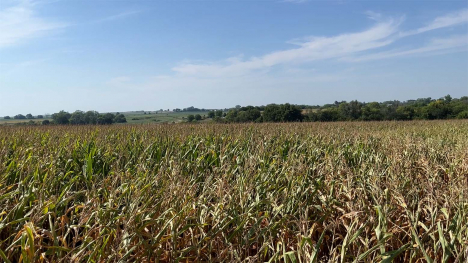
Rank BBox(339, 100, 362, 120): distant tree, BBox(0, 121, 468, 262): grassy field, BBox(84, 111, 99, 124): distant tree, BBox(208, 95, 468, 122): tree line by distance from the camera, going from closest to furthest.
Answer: BBox(0, 121, 468, 262): grassy field → BBox(84, 111, 99, 124): distant tree → BBox(208, 95, 468, 122): tree line → BBox(339, 100, 362, 120): distant tree

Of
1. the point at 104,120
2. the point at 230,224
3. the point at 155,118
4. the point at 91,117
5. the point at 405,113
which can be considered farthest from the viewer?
the point at 405,113

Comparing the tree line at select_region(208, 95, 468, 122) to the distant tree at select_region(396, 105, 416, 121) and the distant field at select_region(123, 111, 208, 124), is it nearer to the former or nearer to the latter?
the distant tree at select_region(396, 105, 416, 121)

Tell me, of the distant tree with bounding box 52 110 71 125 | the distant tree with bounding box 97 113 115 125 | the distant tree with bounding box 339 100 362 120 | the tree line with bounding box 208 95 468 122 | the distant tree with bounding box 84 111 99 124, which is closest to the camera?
the distant tree with bounding box 97 113 115 125

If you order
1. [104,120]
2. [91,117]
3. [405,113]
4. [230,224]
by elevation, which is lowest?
[230,224]

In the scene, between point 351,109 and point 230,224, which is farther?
point 351,109

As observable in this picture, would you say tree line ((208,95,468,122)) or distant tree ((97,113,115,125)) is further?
tree line ((208,95,468,122))

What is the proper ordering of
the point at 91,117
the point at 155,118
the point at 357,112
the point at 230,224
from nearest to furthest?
the point at 230,224
the point at 91,117
the point at 357,112
the point at 155,118

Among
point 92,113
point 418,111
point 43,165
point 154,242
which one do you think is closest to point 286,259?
point 154,242

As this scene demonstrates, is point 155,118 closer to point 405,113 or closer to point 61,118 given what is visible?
point 61,118

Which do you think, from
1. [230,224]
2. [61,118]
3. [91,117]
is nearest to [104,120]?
[91,117]

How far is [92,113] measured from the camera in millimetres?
38188

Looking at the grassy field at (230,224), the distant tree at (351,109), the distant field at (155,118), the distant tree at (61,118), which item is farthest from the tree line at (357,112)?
the grassy field at (230,224)

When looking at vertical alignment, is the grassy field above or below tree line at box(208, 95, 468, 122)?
below

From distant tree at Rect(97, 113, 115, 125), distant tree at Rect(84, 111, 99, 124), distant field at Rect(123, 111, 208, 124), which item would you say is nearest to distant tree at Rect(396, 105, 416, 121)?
distant field at Rect(123, 111, 208, 124)
